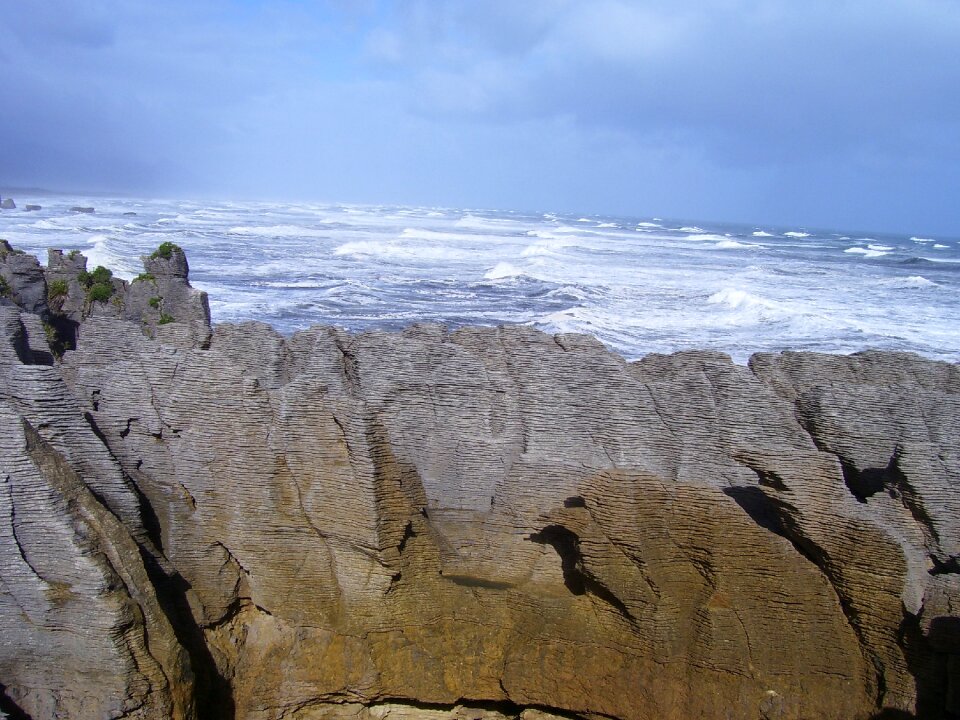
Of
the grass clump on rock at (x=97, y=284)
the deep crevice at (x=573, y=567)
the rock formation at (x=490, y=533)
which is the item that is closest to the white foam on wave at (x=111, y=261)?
the grass clump on rock at (x=97, y=284)

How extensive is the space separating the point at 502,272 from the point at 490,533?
39200 mm

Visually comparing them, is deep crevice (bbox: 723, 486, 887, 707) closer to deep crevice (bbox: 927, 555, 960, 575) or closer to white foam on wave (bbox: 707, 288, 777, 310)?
deep crevice (bbox: 927, 555, 960, 575)

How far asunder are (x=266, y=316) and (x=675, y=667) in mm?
24830

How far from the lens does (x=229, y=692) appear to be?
20.6ft

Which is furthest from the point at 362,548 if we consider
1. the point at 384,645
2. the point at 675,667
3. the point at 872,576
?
the point at 872,576

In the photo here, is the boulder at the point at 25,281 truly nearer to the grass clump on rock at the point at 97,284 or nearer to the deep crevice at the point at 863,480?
the grass clump on rock at the point at 97,284

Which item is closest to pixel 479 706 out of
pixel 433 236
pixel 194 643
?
pixel 194 643

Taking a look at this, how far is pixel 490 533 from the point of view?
20.9ft

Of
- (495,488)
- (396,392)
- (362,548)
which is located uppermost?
(396,392)

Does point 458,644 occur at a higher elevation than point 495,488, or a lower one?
lower

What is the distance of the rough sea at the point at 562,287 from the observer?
28.2 m

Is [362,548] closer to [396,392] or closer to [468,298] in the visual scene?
[396,392]

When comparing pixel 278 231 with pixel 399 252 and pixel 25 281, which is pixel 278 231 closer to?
pixel 399 252

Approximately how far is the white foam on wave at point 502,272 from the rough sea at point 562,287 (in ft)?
0.46
